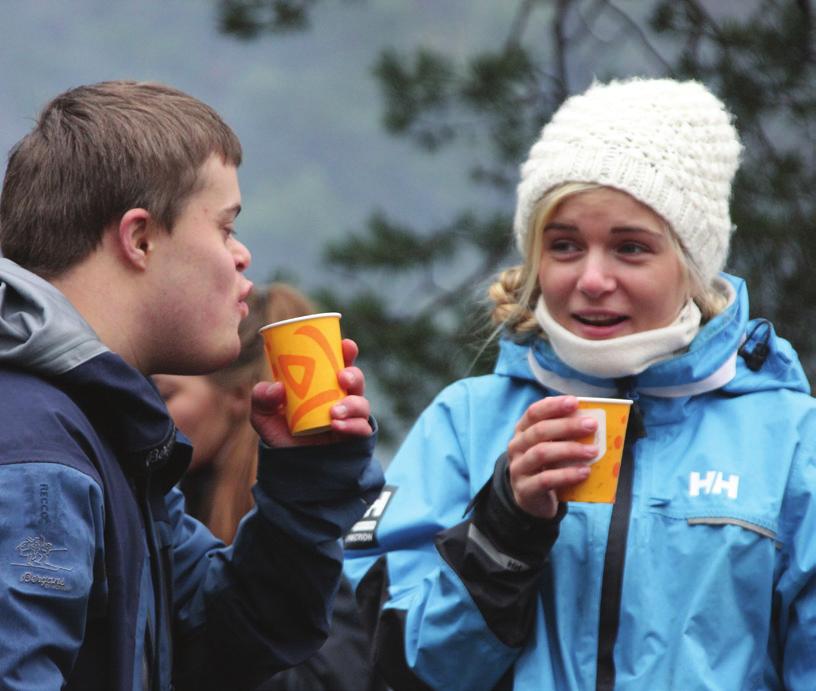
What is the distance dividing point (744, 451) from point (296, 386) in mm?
834

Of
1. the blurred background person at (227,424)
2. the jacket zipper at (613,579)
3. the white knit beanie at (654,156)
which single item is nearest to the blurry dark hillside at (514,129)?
the blurred background person at (227,424)

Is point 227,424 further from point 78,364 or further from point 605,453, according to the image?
point 78,364

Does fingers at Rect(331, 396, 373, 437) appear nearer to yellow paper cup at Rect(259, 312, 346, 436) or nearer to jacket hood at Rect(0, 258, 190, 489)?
yellow paper cup at Rect(259, 312, 346, 436)

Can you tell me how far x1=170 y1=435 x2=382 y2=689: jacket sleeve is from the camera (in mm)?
2717

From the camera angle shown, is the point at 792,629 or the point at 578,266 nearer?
the point at 792,629

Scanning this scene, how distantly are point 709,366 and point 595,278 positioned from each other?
27 centimetres

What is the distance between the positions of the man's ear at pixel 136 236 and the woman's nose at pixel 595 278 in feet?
2.71

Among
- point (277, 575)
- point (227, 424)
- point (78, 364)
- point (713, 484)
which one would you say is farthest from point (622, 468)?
point (227, 424)

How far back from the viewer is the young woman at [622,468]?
8.86 ft

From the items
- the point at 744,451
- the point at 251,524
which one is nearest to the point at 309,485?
the point at 251,524

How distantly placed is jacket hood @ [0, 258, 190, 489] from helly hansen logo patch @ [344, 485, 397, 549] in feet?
2.22

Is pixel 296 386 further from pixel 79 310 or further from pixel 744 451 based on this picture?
pixel 744 451

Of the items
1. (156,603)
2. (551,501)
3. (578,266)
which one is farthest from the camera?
(578,266)

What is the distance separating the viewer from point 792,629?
107 inches
